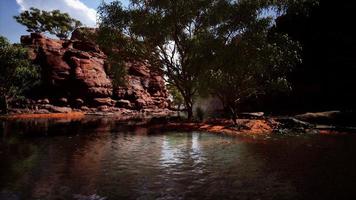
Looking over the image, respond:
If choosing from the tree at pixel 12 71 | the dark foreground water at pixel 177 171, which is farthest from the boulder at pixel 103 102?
the dark foreground water at pixel 177 171

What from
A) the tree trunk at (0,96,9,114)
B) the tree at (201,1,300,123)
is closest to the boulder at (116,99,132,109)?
the tree trunk at (0,96,9,114)

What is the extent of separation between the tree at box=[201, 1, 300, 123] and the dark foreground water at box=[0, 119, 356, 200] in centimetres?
1165

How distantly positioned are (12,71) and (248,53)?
36.9m

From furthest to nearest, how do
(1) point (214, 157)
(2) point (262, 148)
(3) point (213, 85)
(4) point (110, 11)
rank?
(4) point (110, 11) → (3) point (213, 85) → (2) point (262, 148) → (1) point (214, 157)

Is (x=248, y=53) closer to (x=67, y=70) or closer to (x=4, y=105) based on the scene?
(x=4, y=105)

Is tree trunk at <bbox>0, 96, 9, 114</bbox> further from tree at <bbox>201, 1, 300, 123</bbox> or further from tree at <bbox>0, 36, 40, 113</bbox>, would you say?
tree at <bbox>201, 1, 300, 123</bbox>

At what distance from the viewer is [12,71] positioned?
4550 cm

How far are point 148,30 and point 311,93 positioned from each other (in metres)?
34.7

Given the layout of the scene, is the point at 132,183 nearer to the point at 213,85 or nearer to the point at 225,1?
the point at 213,85

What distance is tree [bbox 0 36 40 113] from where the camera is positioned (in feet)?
145

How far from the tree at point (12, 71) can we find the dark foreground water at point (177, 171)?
34.6 m

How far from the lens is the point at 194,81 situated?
30953 mm

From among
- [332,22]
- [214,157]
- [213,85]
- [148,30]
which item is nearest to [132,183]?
[214,157]

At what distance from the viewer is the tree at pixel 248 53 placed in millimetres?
25797
